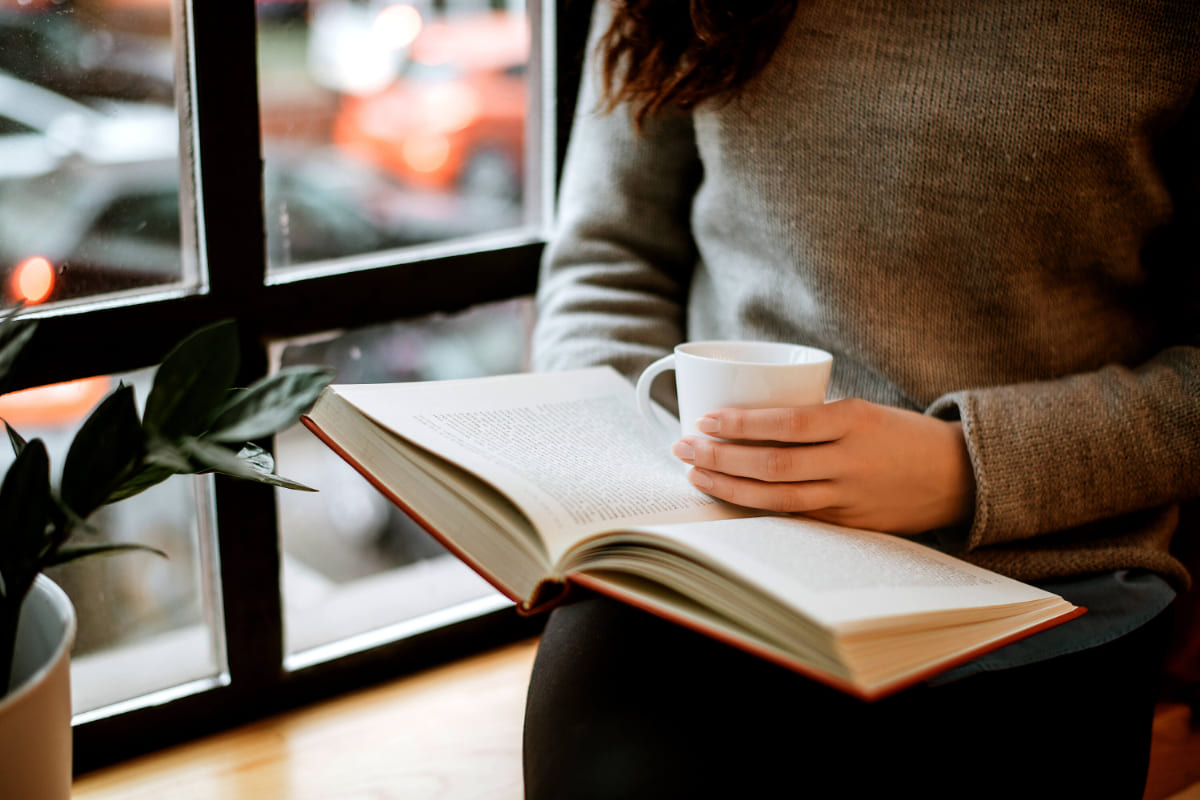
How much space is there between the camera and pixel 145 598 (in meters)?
0.92

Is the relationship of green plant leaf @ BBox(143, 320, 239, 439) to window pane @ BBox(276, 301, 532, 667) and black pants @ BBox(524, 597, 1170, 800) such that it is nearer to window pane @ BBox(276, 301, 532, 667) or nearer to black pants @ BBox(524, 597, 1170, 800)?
black pants @ BBox(524, 597, 1170, 800)

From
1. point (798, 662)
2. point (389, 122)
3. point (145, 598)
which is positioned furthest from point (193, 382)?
point (389, 122)

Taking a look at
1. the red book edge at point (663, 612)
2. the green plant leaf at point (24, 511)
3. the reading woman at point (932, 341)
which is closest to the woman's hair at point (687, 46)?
the reading woman at point (932, 341)

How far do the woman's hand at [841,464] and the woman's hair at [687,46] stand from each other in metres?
0.31

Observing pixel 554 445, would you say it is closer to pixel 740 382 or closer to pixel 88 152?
pixel 740 382

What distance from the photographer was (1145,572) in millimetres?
775

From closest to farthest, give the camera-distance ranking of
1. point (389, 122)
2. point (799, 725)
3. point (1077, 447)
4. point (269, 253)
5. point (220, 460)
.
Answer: point (220, 460), point (799, 725), point (1077, 447), point (269, 253), point (389, 122)

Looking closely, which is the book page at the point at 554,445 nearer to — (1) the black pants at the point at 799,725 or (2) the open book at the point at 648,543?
(2) the open book at the point at 648,543

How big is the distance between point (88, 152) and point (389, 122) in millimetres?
481

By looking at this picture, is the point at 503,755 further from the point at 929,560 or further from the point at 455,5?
the point at 455,5

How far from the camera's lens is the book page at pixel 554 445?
0.57 meters

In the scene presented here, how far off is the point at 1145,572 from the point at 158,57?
89cm

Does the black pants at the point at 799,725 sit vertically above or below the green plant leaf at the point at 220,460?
below

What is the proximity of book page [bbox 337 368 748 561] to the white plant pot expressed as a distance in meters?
0.21
